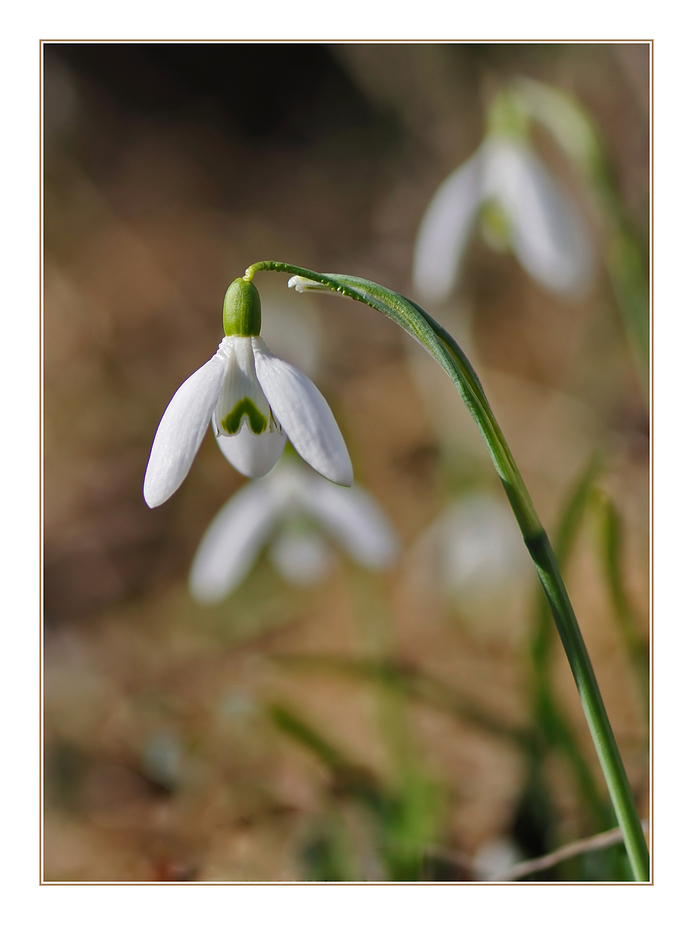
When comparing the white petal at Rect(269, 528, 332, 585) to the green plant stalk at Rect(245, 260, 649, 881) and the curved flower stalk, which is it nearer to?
the curved flower stalk

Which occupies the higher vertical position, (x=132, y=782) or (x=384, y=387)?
(x=384, y=387)

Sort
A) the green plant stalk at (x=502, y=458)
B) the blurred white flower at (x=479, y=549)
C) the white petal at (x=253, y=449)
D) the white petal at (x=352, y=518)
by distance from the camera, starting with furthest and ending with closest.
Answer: the blurred white flower at (x=479, y=549), the white petal at (x=352, y=518), the white petal at (x=253, y=449), the green plant stalk at (x=502, y=458)

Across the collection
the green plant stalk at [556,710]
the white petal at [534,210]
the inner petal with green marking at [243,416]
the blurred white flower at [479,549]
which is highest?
the white petal at [534,210]

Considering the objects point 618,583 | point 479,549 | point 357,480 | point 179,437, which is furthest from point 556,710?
point 179,437

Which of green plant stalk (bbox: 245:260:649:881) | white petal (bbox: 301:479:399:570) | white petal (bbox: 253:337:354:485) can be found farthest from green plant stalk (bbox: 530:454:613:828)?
white petal (bbox: 253:337:354:485)

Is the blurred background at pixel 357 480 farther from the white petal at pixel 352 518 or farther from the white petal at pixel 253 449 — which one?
the white petal at pixel 253 449

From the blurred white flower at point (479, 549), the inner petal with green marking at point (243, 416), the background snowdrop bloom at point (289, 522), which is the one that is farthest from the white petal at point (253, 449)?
the blurred white flower at point (479, 549)
